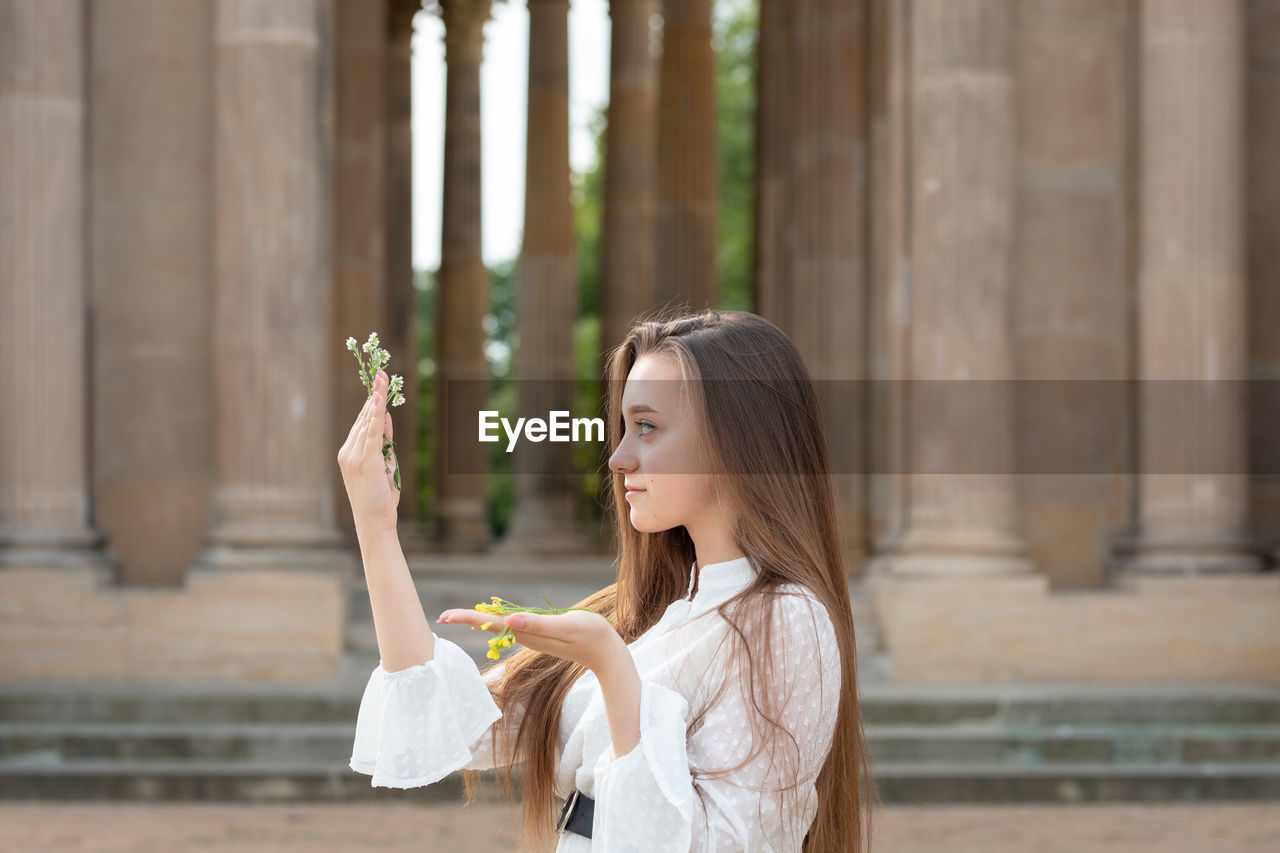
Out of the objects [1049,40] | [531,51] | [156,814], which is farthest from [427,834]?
[531,51]

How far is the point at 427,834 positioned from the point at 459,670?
40.8ft

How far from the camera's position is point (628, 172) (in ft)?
164

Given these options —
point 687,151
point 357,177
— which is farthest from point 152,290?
point 687,151

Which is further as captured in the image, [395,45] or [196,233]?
[395,45]

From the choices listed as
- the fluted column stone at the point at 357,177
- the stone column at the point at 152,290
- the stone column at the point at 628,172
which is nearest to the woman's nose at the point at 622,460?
the stone column at the point at 152,290

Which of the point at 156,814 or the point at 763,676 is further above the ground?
the point at 763,676

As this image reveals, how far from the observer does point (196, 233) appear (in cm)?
2431

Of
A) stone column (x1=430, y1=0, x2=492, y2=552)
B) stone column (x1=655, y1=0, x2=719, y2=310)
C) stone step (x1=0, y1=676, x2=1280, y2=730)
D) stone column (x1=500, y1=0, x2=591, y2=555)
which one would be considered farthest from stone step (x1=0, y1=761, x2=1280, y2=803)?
stone column (x1=655, y1=0, x2=719, y2=310)

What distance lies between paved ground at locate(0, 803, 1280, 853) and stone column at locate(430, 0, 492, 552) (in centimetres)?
2827

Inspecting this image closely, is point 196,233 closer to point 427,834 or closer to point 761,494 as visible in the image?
point 427,834

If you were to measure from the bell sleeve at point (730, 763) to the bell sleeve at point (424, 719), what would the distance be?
1.64ft

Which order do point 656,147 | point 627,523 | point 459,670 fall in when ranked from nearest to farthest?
point 459,670 → point 627,523 → point 656,147

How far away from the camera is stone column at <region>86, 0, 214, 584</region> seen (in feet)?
79.7

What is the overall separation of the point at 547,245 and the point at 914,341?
81.4 ft
